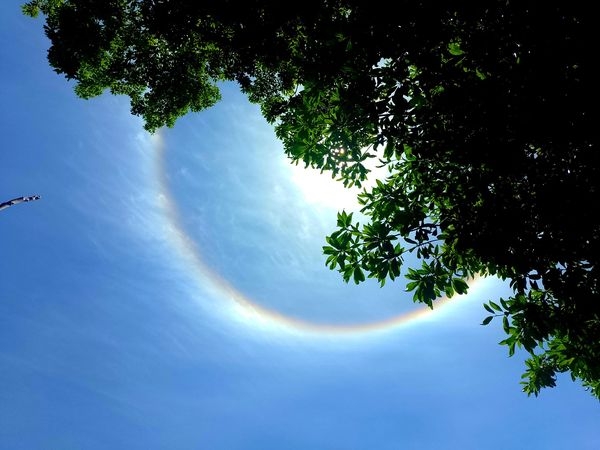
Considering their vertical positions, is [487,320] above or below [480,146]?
below

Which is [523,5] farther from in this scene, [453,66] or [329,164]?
[329,164]

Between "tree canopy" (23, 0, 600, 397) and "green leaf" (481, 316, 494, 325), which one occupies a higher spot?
"tree canopy" (23, 0, 600, 397)

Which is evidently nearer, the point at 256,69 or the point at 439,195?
the point at 439,195

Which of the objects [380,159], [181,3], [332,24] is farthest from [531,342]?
[181,3]

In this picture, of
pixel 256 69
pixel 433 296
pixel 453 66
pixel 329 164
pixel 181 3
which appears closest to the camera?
pixel 453 66

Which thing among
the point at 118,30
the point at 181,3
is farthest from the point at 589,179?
the point at 118,30

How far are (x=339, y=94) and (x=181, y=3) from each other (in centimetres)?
748

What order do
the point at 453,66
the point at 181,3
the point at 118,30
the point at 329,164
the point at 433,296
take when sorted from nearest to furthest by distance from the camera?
the point at 453,66, the point at 433,296, the point at 329,164, the point at 181,3, the point at 118,30

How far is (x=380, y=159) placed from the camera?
7934mm

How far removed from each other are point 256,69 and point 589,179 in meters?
12.6

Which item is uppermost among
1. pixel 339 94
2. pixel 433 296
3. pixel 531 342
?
pixel 339 94

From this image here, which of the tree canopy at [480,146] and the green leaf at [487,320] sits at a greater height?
the tree canopy at [480,146]

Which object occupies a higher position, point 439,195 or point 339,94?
point 339,94

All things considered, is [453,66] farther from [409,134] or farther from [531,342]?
[531,342]
